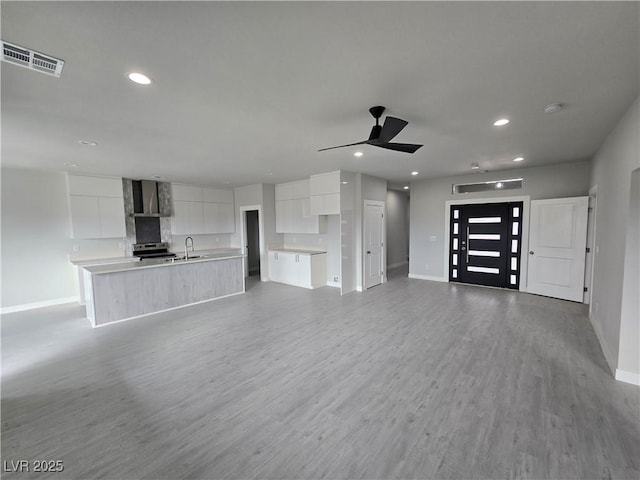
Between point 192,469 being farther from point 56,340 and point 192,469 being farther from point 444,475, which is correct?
point 56,340

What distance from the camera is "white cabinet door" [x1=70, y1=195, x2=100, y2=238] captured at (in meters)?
5.57

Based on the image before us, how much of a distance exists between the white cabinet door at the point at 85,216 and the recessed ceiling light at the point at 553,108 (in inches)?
306

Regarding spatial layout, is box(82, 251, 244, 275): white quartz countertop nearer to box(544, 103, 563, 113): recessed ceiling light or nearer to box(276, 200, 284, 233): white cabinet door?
box(276, 200, 284, 233): white cabinet door

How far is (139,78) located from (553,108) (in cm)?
361

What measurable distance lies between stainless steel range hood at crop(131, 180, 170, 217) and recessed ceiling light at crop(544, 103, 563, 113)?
754 centimetres

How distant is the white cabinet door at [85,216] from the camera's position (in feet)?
18.3

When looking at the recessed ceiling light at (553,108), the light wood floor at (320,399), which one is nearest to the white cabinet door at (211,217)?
the light wood floor at (320,399)

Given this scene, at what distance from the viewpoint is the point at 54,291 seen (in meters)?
5.50

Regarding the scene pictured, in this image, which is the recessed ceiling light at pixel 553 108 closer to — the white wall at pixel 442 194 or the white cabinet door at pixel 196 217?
the white wall at pixel 442 194

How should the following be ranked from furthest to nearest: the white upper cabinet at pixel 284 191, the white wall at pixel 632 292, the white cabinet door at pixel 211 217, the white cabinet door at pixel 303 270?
the white cabinet door at pixel 211 217
the white upper cabinet at pixel 284 191
the white cabinet door at pixel 303 270
the white wall at pixel 632 292

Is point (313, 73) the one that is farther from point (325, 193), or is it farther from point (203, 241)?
point (203, 241)

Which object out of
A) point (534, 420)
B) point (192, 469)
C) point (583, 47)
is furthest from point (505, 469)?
point (583, 47)

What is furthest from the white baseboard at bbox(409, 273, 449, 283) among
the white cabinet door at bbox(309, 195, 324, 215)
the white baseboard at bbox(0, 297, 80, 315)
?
the white baseboard at bbox(0, 297, 80, 315)

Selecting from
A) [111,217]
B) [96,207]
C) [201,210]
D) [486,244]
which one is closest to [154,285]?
[111,217]
